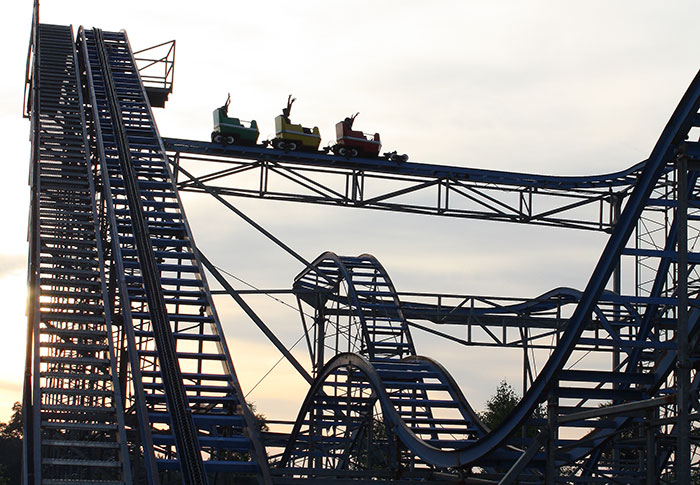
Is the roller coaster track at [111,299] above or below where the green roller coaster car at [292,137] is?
below

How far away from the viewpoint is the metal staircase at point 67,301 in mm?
13641

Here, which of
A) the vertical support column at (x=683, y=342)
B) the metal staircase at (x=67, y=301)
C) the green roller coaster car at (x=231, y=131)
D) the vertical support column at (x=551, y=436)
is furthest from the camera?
the green roller coaster car at (x=231, y=131)

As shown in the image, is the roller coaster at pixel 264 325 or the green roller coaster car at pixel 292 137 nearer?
the roller coaster at pixel 264 325

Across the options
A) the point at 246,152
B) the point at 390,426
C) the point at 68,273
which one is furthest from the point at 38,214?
the point at 246,152

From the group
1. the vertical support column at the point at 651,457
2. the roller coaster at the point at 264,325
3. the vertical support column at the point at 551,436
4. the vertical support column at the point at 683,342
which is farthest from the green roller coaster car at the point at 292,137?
the vertical support column at the point at 683,342

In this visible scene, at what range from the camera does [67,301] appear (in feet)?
64.2

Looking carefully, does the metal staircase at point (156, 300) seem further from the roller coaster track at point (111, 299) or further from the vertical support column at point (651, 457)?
the vertical support column at point (651, 457)

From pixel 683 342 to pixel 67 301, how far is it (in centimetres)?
1120

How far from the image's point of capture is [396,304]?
27.4m

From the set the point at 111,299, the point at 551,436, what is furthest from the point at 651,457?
the point at 111,299

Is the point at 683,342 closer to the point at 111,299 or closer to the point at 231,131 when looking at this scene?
the point at 111,299

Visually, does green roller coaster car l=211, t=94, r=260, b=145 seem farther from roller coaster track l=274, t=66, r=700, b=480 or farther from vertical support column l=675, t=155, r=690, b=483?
vertical support column l=675, t=155, r=690, b=483

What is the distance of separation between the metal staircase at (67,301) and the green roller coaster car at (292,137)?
5660 mm

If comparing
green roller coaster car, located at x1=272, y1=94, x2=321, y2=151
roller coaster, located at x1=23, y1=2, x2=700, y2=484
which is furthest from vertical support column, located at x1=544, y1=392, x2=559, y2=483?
green roller coaster car, located at x1=272, y1=94, x2=321, y2=151
